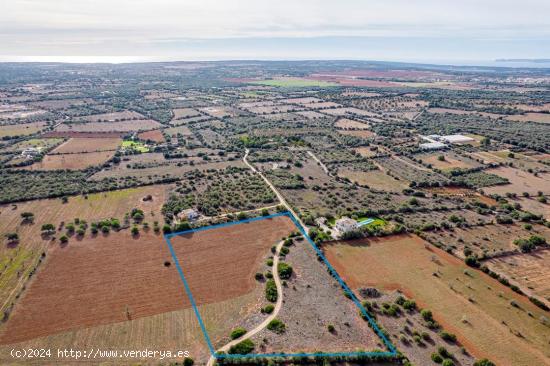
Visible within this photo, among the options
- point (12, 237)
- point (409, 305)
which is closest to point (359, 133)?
point (409, 305)

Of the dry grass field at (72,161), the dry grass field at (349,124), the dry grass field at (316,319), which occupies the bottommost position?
the dry grass field at (316,319)

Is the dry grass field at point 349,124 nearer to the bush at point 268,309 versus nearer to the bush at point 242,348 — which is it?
the bush at point 268,309

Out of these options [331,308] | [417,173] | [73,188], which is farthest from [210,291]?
[417,173]

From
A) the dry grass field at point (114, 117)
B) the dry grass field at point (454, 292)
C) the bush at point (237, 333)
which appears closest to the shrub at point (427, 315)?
the dry grass field at point (454, 292)

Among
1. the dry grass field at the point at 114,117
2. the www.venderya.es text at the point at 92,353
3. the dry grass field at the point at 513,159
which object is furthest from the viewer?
the dry grass field at the point at 114,117

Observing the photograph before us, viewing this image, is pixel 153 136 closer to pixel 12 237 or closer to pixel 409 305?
pixel 12 237

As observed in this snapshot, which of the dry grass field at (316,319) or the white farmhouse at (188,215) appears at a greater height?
the white farmhouse at (188,215)

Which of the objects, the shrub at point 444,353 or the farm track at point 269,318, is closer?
the shrub at point 444,353
